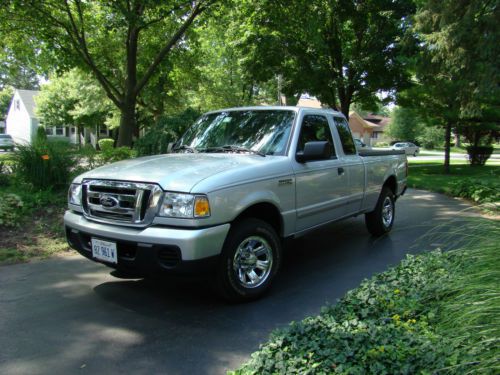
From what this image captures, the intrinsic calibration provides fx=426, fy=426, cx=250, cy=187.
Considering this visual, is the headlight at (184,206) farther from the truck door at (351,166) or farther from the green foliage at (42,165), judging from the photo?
the green foliage at (42,165)

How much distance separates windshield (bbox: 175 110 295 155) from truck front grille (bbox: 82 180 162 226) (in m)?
1.39

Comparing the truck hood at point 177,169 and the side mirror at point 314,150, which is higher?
the side mirror at point 314,150

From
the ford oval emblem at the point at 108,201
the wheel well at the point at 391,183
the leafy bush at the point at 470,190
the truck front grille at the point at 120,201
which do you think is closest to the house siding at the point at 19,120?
the leafy bush at the point at 470,190

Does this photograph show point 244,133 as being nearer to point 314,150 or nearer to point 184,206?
point 314,150

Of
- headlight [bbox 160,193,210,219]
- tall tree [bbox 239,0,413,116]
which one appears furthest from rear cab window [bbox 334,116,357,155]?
tall tree [bbox 239,0,413,116]

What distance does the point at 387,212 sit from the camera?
723cm

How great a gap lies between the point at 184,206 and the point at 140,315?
3.76 ft

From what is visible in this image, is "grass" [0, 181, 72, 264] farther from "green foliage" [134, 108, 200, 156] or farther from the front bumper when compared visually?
the front bumper

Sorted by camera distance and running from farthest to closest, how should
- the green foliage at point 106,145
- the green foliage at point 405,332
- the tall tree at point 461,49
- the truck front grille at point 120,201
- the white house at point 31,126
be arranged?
the white house at point 31,126 < the tall tree at point 461,49 < the green foliage at point 106,145 < the truck front grille at point 120,201 < the green foliage at point 405,332

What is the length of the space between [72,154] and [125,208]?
5.32 m

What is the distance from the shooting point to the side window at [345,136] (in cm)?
597

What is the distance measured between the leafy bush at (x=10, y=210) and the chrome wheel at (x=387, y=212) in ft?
19.3

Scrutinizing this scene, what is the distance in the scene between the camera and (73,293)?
4480mm

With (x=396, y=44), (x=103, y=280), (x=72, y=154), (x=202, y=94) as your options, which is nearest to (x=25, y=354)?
(x=103, y=280)
